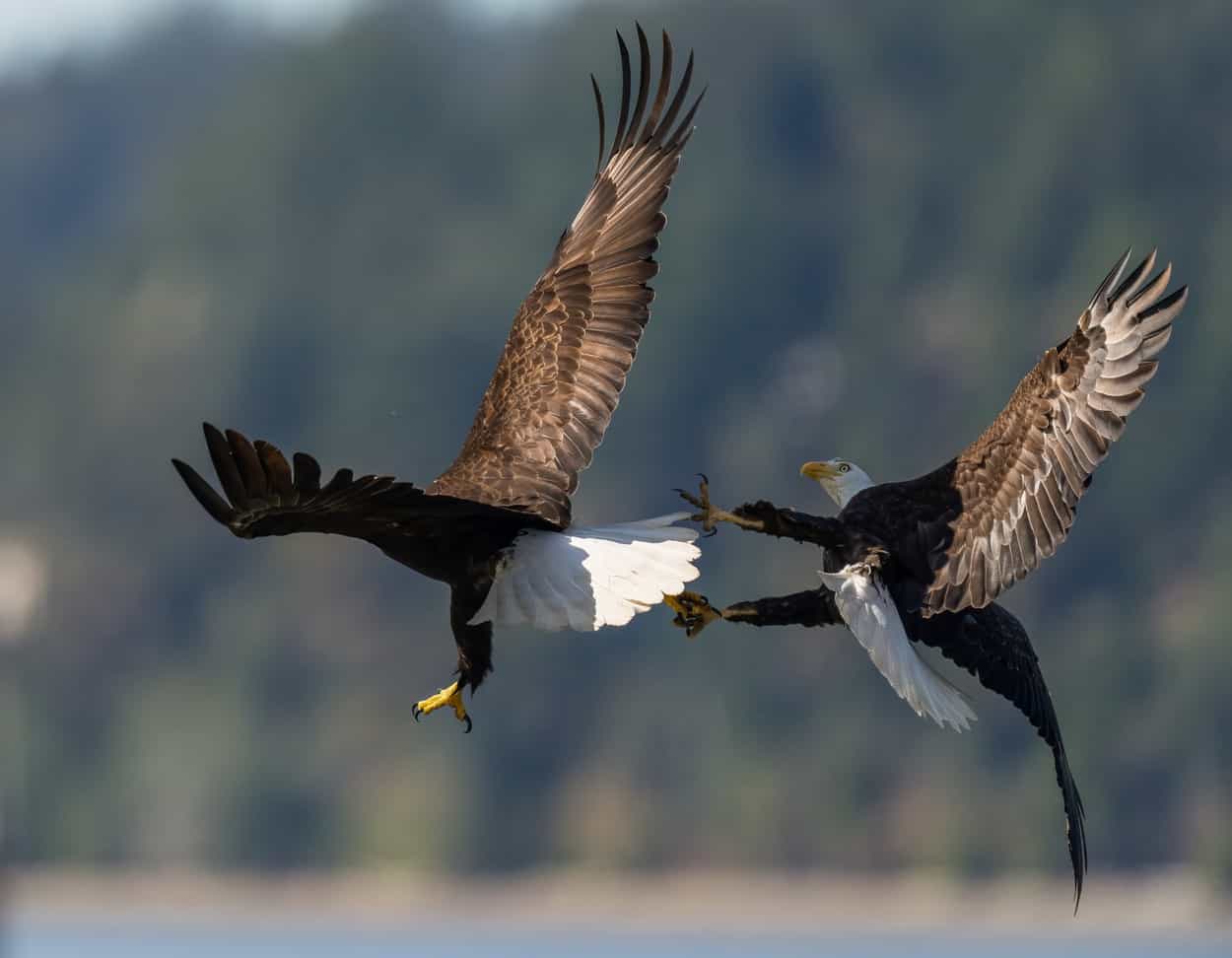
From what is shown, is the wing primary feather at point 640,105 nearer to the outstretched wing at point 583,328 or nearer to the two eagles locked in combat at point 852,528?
the outstretched wing at point 583,328

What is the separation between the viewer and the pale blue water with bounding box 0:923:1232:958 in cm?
3081

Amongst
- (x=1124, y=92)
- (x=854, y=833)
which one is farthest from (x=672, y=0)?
(x=854, y=833)

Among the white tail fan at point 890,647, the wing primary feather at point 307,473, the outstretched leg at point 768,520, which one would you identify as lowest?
the white tail fan at point 890,647

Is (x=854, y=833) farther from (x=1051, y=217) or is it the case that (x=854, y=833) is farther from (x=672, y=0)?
(x=672, y=0)

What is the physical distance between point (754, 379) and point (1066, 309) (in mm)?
4783

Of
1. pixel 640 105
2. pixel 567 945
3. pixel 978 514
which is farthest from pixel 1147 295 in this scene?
pixel 567 945

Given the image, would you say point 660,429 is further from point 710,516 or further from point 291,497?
point 291,497

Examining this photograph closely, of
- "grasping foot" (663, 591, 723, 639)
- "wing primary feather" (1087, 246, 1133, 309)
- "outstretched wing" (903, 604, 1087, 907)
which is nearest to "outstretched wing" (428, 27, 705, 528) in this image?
"grasping foot" (663, 591, 723, 639)

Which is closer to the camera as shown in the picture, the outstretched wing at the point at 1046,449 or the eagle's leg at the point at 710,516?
the outstretched wing at the point at 1046,449

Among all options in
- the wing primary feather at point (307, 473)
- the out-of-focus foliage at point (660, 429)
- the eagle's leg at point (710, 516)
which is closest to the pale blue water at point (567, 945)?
the out-of-focus foliage at point (660, 429)

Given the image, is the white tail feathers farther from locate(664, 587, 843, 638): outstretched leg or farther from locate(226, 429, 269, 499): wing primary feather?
locate(226, 429, 269, 499): wing primary feather

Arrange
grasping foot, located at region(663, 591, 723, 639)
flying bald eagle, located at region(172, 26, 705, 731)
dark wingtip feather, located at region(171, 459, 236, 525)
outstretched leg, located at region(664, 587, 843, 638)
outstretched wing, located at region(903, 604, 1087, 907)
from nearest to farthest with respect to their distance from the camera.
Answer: dark wingtip feather, located at region(171, 459, 236, 525) < flying bald eagle, located at region(172, 26, 705, 731) < outstretched leg, located at region(664, 587, 843, 638) < grasping foot, located at region(663, 591, 723, 639) < outstretched wing, located at region(903, 604, 1087, 907)

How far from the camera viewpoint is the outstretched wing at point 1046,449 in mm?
8141

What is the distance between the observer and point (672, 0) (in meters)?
54.3
